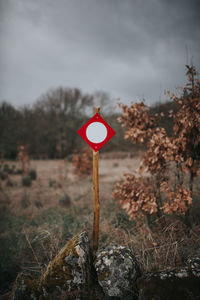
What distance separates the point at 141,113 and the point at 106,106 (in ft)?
42.2

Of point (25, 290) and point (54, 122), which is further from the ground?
point (54, 122)

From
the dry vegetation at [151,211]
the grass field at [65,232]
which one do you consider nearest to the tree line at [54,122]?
the grass field at [65,232]

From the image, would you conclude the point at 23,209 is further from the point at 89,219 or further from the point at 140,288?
the point at 140,288

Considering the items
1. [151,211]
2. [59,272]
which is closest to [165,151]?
[151,211]

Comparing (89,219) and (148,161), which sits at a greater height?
(148,161)

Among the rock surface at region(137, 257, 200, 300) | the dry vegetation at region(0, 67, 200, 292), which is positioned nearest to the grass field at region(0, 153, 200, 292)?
the dry vegetation at region(0, 67, 200, 292)

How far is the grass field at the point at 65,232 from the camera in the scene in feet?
8.12

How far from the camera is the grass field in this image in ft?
8.12

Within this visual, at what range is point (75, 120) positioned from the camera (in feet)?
66.7

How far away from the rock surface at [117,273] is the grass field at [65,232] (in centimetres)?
41

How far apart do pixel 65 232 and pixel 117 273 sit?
205 centimetres

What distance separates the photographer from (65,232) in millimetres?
3537

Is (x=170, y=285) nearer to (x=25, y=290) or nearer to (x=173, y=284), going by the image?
(x=173, y=284)

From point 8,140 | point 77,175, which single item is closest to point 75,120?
point 8,140
